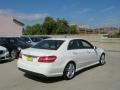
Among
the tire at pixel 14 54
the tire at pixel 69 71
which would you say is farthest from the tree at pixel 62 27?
the tire at pixel 69 71

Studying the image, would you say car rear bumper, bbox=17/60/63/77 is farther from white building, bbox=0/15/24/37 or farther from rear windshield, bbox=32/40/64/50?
white building, bbox=0/15/24/37

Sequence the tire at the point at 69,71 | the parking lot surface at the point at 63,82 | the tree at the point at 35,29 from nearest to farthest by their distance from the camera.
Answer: the parking lot surface at the point at 63,82 < the tire at the point at 69,71 < the tree at the point at 35,29

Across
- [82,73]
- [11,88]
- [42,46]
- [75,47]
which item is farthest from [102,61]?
[11,88]

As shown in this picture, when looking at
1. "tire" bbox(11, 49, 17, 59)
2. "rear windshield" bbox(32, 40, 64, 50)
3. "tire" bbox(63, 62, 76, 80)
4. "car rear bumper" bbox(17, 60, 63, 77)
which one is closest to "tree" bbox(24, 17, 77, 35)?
"tire" bbox(11, 49, 17, 59)

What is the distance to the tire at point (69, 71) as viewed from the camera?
7548mm

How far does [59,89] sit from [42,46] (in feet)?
7.51

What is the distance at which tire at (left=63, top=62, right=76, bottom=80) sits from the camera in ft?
24.8

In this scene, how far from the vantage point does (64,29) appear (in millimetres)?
Result: 55938

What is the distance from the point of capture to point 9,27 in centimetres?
4334

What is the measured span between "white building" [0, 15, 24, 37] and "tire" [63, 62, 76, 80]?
34.7 metres

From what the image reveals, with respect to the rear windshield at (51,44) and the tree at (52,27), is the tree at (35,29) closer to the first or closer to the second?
the tree at (52,27)

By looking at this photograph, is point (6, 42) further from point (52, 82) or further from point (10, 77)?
point (52, 82)

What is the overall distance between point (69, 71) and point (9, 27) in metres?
37.6

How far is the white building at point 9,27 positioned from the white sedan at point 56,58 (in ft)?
112
